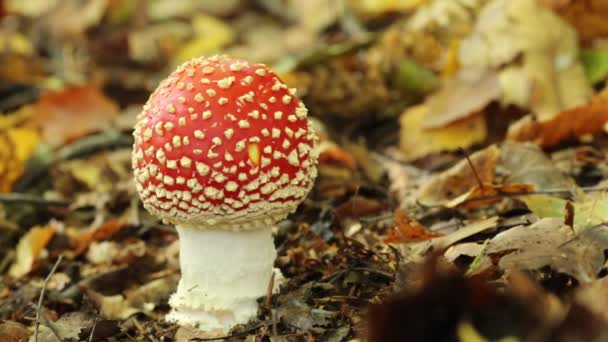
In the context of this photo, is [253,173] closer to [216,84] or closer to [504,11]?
[216,84]

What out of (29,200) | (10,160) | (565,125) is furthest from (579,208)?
(10,160)

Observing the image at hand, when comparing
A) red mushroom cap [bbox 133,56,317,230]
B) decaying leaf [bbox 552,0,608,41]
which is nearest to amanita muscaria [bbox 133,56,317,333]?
red mushroom cap [bbox 133,56,317,230]

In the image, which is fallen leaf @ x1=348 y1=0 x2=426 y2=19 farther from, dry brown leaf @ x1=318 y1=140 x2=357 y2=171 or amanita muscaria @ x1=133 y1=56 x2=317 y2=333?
amanita muscaria @ x1=133 y1=56 x2=317 y2=333

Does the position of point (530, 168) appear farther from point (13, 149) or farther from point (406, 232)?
point (13, 149)

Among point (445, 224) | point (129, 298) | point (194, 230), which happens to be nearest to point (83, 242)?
point (129, 298)

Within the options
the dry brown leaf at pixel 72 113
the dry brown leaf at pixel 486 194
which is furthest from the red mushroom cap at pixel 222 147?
the dry brown leaf at pixel 72 113

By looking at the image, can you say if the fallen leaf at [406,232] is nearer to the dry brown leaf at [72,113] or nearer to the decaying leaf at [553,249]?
the decaying leaf at [553,249]

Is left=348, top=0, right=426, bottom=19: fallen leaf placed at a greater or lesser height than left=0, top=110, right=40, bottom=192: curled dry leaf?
greater
